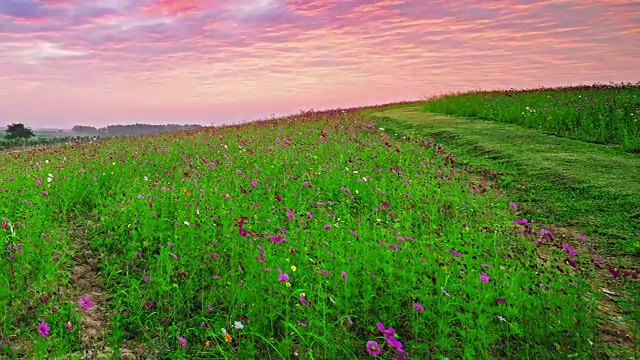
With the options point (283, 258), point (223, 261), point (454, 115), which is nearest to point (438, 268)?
point (283, 258)

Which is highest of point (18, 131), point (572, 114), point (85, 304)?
point (18, 131)

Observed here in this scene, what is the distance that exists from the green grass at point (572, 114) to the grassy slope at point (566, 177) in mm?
982

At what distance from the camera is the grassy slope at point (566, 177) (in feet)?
20.1

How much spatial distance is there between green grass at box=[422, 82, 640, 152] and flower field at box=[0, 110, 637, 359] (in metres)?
6.32

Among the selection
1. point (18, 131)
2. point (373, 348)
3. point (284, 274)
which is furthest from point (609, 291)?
point (18, 131)

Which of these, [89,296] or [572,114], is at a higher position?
[572,114]

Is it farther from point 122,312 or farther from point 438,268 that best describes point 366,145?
point 122,312

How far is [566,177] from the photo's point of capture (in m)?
7.96

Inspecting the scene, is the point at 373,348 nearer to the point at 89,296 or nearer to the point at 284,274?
the point at 284,274

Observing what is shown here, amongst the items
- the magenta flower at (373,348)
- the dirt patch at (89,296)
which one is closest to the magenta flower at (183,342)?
the dirt patch at (89,296)

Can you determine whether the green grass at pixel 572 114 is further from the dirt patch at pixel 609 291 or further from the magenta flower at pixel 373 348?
the magenta flower at pixel 373 348

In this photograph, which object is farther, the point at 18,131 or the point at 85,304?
the point at 18,131

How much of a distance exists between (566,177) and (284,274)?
6.39m

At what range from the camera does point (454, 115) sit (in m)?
18.3
